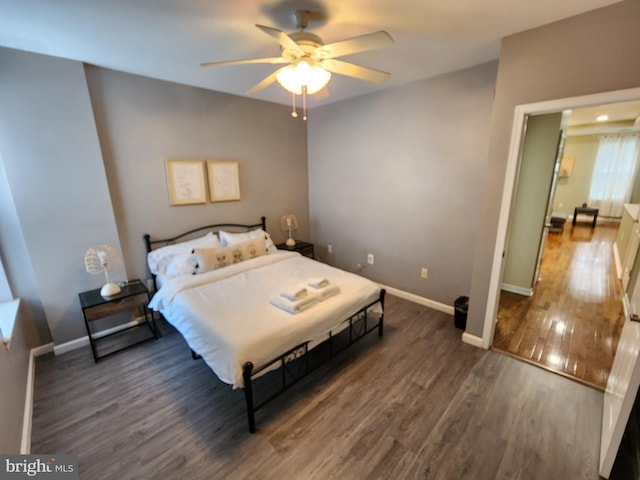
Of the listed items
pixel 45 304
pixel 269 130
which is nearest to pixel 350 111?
pixel 269 130

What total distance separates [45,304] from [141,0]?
8.97 ft

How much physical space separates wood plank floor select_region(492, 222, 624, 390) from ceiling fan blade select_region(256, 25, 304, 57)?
3095 mm

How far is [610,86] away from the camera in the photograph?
1761 mm

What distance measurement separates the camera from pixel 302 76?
177cm

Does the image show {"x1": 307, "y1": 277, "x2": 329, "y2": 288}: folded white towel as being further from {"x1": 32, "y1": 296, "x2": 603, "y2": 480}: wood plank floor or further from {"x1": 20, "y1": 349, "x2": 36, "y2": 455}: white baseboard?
{"x1": 20, "y1": 349, "x2": 36, "y2": 455}: white baseboard

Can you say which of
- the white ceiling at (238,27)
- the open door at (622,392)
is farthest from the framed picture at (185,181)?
the open door at (622,392)

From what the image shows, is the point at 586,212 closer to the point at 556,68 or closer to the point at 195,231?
the point at 556,68

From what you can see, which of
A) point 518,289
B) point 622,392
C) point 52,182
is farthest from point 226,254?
point 518,289

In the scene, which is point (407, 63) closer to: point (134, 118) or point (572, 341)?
point (134, 118)

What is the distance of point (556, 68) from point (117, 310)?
4.22m

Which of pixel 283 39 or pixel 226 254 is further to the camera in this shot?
pixel 226 254

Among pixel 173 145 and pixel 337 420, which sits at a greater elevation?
pixel 173 145

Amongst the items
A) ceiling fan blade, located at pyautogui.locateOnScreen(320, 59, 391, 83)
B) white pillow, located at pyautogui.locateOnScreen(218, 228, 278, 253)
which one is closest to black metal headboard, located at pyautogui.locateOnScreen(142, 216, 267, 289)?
white pillow, located at pyautogui.locateOnScreen(218, 228, 278, 253)

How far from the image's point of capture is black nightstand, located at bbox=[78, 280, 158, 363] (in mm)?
2531
